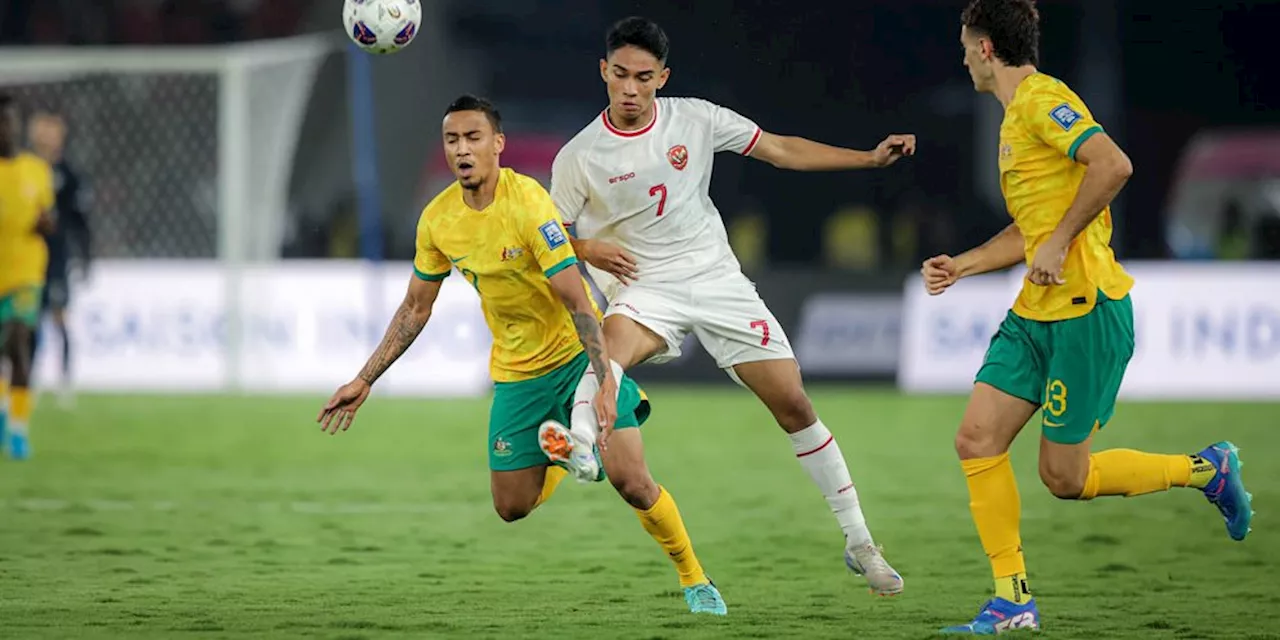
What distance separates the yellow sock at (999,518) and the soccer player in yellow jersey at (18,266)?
832 cm

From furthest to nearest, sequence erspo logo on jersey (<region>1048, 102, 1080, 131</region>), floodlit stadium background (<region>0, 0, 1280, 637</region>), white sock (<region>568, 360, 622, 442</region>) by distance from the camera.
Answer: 1. floodlit stadium background (<region>0, 0, 1280, 637</region>)
2. white sock (<region>568, 360, 622, 442</region>)
3. erspo logo on jersey (<region>1048, 102, 1080, 131</region>)

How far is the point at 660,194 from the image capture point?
7426 mm

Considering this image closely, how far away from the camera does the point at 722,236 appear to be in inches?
303

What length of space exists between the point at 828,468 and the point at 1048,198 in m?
1.55

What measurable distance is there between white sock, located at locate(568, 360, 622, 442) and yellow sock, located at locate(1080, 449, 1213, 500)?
5.69 ft

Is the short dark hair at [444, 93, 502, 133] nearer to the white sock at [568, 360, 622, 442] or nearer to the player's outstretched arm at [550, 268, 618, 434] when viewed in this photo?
the player's outstretched arm at [550, 268, 618, 434]

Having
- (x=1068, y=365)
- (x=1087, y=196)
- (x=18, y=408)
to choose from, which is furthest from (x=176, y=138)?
(x=1087, y=196)

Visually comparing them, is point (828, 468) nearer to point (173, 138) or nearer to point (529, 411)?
point (529, 411)

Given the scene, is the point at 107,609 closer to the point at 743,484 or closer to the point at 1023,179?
the point at 1023,179

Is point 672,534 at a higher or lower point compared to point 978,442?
lower

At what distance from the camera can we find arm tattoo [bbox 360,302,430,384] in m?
7.11

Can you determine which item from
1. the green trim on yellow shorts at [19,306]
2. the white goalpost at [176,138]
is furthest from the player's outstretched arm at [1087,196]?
the white goalpost at [176,138]

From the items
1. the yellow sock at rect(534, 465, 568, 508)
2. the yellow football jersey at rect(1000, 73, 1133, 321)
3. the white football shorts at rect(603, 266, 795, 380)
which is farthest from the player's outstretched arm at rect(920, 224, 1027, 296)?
the yellow sock at rect(534, 465, 568, 508)

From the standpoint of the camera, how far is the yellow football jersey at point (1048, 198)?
6.49 m
